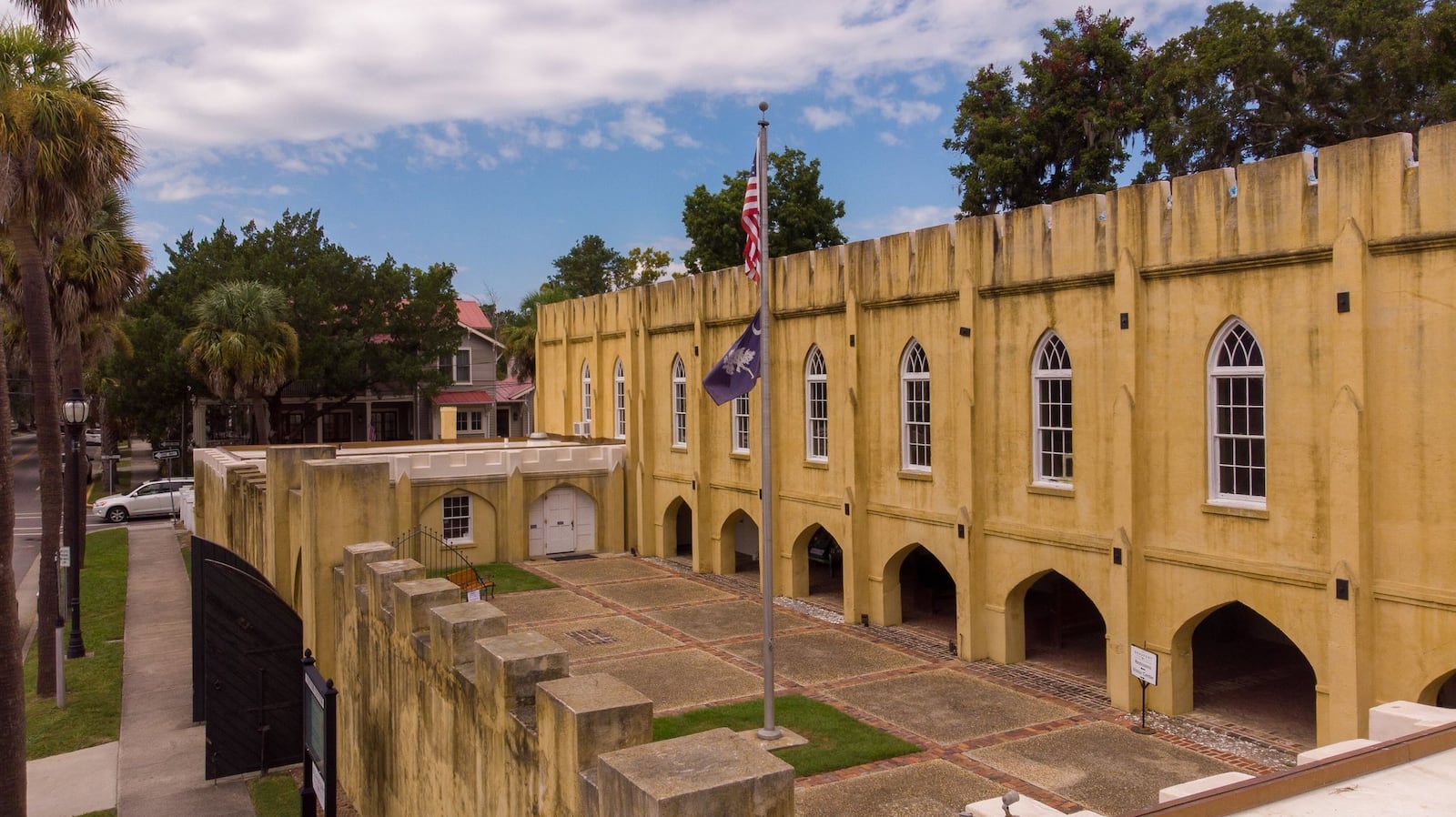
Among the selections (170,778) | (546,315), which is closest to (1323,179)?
(170,778)

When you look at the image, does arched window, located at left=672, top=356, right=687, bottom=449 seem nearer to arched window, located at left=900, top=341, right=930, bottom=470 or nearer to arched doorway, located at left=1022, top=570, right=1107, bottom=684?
arched window, located at left=900, top=341, right=930, bottom=470

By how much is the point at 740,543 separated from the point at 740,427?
5007 millimetres

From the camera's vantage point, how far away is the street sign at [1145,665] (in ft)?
48.0

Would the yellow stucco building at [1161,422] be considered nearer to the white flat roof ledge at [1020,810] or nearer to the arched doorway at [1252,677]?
the arched doorway at [1252,677]

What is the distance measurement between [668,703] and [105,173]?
12.1m

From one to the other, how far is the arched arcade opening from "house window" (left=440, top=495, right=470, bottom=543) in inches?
739

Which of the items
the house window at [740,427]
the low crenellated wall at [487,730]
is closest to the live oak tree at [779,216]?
the house window at [740,427]

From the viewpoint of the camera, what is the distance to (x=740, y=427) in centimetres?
2656

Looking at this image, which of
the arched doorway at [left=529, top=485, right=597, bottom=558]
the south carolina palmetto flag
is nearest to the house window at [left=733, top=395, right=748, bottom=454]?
the arched doorway at [left=529, top=485, right=597, bottom=558]

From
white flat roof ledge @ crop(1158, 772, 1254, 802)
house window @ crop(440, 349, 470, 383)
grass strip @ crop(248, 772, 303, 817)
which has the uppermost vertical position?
house window @ crop(440, 349, 470, 383)

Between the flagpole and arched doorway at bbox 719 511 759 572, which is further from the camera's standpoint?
arched doorway at bbox 719 511 759 572

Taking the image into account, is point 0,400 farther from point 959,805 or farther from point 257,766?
point 959,805

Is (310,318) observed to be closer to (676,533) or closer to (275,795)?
(676,533)

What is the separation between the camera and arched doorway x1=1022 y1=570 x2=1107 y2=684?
18547 mm
